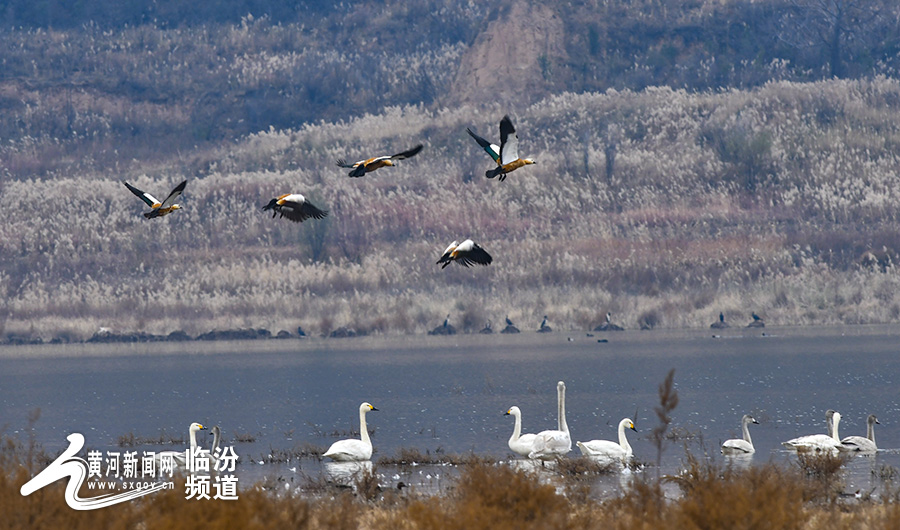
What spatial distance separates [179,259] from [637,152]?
105ft

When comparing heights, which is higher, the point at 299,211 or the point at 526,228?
the point at 526,228

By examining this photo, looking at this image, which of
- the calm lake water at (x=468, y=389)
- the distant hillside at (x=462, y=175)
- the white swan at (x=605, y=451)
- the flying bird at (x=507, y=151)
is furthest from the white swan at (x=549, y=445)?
the distant hillside at (x=462, y=175)

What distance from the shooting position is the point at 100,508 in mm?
11578

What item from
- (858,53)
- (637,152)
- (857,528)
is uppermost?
(858,53)

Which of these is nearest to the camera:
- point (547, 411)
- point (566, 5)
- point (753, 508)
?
point (753, 508)

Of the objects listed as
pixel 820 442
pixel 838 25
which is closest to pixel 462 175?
pixel 838 25

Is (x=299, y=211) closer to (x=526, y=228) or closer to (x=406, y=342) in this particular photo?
(x=406, y=342)

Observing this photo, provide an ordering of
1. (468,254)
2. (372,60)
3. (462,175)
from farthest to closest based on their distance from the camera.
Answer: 1. (372,60)
2. (462,175)
3. (468,254)

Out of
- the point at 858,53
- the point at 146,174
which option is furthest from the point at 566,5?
the point at 146,174

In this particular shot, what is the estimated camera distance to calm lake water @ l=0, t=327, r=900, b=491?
2859cm

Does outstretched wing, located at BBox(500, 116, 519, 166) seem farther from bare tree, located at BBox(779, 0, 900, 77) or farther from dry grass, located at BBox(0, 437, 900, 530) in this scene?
bare tree, located at BBox(779, 0, 900, 77)

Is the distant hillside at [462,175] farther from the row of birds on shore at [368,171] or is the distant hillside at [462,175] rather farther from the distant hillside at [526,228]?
the row of birds on shore at [368,171]

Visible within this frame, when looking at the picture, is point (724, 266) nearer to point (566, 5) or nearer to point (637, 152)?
point (637, 152)

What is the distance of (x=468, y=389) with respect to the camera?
4069cm
